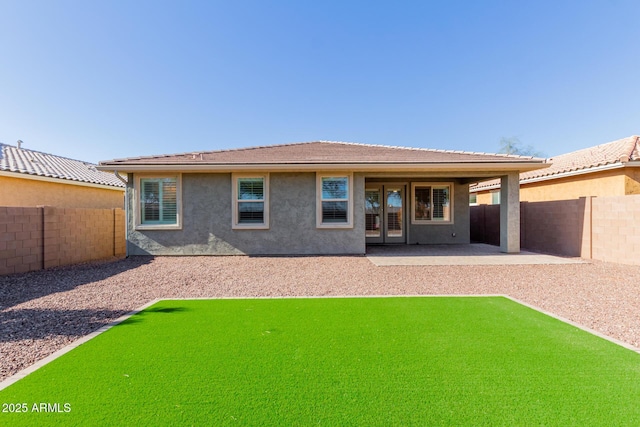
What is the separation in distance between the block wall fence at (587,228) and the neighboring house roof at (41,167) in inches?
855

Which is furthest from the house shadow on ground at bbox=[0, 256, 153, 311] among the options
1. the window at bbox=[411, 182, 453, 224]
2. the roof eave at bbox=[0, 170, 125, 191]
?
the window at bbox=[411, 182, 453, 224]

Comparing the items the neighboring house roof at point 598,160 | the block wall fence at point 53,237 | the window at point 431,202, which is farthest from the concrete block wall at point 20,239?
the neighboring house roof at point 598,160

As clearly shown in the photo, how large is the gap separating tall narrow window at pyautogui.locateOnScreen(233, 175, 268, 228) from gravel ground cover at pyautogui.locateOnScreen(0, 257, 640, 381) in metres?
1.57

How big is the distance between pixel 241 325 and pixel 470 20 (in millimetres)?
17484

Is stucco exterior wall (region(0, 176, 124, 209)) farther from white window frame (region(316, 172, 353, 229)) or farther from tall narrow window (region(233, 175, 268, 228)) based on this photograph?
white window frame (region(316, 172, 353, 229))

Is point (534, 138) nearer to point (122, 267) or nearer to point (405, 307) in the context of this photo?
point (405, 307)

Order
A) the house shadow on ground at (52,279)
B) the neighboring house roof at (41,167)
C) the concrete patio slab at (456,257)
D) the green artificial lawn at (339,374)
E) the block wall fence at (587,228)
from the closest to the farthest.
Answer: the green artificial lawn at (339,374)
the house shadow on ground at (52,279)
the block wall fence at (587,228)
the concrete patio slab at (456,257)
the neighboring house roof at (41,167)

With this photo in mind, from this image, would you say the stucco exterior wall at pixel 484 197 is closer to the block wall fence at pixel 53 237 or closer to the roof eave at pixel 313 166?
the roof eave at pixel 313 166

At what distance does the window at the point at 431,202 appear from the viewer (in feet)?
44.7

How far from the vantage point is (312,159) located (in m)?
10.5

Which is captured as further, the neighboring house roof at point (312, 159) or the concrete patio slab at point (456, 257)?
the neighboring house roof at point (312, 159)

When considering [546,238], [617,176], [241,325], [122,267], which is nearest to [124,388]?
[241,325]

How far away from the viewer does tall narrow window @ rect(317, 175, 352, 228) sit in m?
10.6

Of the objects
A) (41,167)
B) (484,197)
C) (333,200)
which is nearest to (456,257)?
(333,200)
